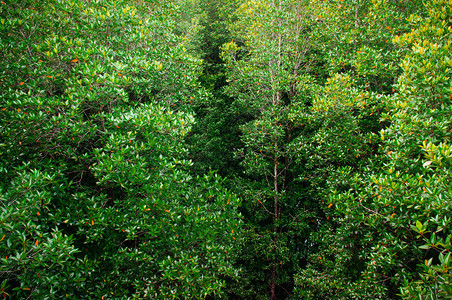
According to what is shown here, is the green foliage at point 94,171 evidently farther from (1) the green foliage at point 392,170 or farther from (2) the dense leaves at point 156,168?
(1) the green foliage at point 392,170

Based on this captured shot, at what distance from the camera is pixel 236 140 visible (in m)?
10.7

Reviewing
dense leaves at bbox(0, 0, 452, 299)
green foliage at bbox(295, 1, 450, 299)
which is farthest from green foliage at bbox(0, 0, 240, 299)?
green foliage at bbox(295, 1, 450, 299)

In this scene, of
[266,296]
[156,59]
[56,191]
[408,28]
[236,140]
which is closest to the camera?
[56,191]

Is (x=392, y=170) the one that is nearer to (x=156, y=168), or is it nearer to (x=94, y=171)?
(x=156, y=168)

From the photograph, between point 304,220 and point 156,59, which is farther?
point 304,220

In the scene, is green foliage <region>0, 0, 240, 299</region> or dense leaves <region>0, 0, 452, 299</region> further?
green foliage <region>0, 0, 240, 299</region>

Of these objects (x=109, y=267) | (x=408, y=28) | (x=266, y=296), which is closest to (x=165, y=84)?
(x=109, y=267)

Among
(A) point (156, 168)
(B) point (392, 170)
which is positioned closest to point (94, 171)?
(A) point (156, 168)

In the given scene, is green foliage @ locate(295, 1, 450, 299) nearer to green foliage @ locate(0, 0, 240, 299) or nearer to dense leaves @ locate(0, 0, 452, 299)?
dense leaves @ locate(0, 0, 452, 299)

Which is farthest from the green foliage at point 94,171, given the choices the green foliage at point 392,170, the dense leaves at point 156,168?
the green foliage at point 392,170

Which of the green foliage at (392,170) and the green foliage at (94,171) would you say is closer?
the green foliage at (392,170)

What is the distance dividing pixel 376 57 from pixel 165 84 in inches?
213

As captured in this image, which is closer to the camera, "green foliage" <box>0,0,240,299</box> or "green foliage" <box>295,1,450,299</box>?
"green foliage" <box>295,1,450,299</box>

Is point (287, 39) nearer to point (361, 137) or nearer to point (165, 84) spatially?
point (361, 137)
